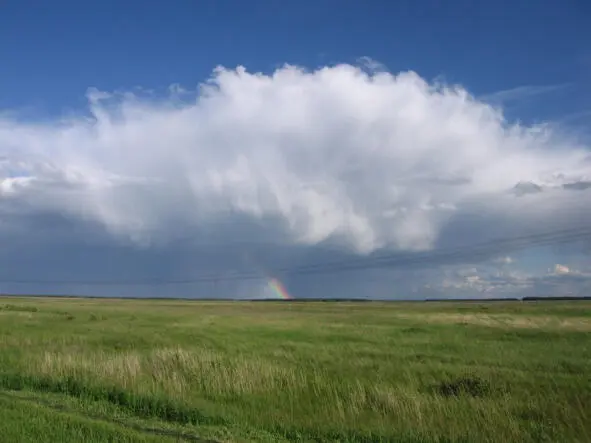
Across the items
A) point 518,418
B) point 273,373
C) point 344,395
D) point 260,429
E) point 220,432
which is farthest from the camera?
point 273,373

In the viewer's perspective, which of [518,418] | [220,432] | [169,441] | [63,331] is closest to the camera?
[169,441]

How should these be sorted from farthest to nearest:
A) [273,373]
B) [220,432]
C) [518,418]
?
[273,373]
[518,418]
[220,432]

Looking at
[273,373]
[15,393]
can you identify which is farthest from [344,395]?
[15,393]

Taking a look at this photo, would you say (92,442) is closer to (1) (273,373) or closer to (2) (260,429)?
(2) (260,429)

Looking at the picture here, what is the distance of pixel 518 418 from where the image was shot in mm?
14188

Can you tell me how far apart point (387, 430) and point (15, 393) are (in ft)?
34.0

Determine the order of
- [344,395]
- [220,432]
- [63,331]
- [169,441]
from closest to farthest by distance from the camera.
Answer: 1. [169,441]
2. [220,432]
3. [344,395]
4. [63,331]

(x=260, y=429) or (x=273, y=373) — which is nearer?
(x=260, y=429)

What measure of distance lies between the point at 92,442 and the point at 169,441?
1.43 m

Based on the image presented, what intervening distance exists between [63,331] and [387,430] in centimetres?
3338

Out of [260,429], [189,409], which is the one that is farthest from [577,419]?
[189,409]

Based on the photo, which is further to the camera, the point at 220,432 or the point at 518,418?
the point at 518,418

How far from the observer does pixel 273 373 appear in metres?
19.6

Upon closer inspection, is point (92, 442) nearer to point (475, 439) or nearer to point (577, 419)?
point (475, 439)
